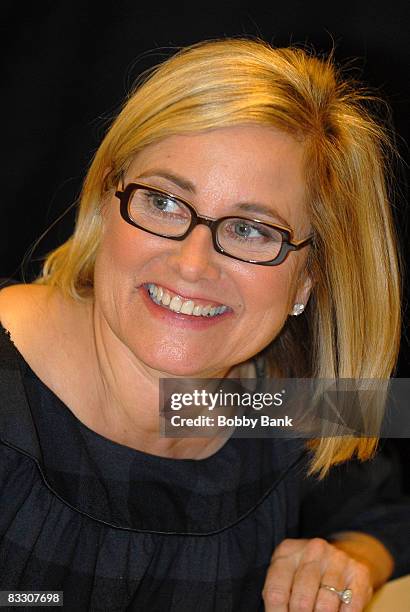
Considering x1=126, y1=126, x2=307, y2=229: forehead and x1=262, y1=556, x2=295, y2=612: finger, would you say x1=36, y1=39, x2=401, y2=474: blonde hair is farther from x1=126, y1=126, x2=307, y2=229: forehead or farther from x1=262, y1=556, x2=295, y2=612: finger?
x1=262, y1=556, x2=295, y2=612: finger

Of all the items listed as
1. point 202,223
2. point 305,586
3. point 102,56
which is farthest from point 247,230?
point 102,56

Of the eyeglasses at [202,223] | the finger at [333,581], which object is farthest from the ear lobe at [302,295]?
the finger at [333,581]

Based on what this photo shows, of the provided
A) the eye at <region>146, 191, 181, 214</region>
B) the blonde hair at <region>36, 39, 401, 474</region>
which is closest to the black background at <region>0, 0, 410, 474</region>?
the blonde hair at <region>36, 39, 401, 474</region>

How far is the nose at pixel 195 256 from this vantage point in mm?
1055

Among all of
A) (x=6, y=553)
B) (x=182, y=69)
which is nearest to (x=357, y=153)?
(x=182, y=69)

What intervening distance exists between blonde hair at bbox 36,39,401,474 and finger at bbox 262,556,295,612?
17 cm

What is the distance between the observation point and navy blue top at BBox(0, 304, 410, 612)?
112cm

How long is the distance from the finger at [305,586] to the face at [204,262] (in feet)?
0.98

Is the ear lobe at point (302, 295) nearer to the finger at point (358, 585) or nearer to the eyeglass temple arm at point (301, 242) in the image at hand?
the eyeglass temple arm at point (301, 242)

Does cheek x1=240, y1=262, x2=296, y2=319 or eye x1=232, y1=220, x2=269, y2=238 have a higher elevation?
eye x1=232, y1=220, x2=269, y2=238

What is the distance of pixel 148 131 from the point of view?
110cm

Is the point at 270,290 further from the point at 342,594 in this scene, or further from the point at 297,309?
the point at 342,594

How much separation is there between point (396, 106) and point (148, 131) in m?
0.59

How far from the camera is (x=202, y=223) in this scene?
105cm
